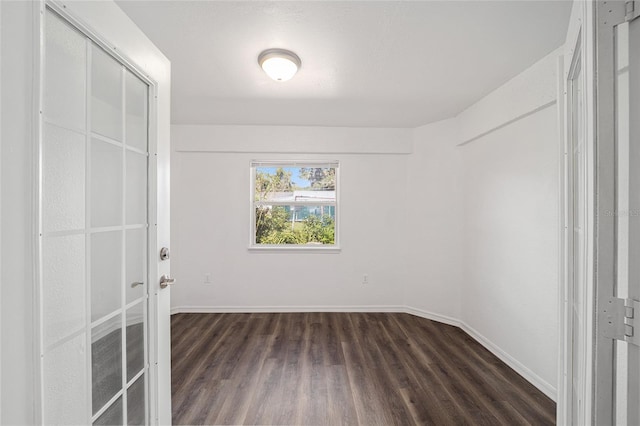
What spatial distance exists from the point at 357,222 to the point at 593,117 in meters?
2.90

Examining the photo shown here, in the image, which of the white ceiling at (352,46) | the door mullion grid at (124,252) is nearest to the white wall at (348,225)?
the white ceiling at (352,46)

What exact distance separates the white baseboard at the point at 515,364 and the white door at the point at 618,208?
1.56 metres

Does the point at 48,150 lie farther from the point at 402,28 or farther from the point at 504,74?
the point at 504,74

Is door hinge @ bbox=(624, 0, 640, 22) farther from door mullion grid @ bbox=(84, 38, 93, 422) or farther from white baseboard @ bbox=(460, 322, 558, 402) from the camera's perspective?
white baseboard @ bbox=(460, 322, 558, 402)

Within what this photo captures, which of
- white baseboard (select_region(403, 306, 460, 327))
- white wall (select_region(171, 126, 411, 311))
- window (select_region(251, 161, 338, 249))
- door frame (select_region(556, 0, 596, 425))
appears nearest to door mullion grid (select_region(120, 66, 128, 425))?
door frame (select_region(556, 0, 596, 425))

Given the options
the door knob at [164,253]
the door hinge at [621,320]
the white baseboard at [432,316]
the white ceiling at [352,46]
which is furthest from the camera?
the white baseboard at [432,316]

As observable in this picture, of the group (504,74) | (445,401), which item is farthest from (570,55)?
(445,401)

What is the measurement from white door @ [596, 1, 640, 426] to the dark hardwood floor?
120 cm

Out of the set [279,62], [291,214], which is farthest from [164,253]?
[291,214]

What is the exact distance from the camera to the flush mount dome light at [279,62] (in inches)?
74.5

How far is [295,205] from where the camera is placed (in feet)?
12.4

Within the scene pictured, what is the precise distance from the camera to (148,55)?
121 centimetres

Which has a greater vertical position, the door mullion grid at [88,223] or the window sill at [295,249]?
the door mullion grid at [88,223]

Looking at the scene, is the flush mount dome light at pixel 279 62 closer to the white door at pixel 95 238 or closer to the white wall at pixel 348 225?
the white door at pixel 95 238
